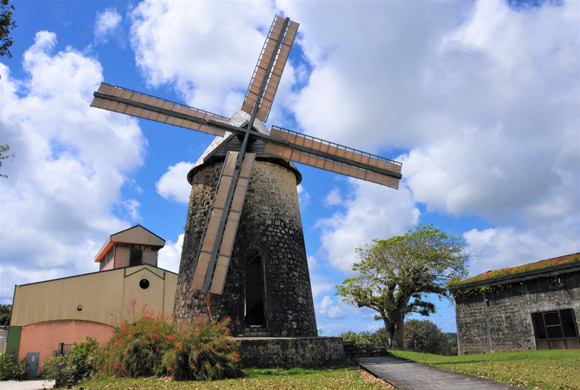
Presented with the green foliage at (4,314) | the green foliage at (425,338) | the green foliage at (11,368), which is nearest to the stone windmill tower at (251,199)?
the green foliage at (11,368)

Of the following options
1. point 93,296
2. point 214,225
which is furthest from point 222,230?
point 93,296

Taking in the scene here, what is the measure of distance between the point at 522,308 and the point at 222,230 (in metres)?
12.5

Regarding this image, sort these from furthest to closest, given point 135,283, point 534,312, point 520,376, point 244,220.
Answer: point 135,283
point 534,312
point 244,220
point 520,376

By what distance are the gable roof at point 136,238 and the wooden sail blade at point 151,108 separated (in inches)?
369

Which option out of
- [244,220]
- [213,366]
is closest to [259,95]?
[244,220]

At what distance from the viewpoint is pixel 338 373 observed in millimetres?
10562

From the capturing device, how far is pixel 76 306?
17969 mm

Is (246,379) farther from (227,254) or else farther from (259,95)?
(259,95)

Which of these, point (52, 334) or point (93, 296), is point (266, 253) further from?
point (52, 334)

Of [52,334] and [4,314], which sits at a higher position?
[4,314]

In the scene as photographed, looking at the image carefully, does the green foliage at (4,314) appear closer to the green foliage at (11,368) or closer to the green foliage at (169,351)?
the green foliage at (11,368)

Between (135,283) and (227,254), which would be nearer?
(227,254)

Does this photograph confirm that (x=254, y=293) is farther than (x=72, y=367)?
Yes

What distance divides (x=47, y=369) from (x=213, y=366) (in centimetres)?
513
